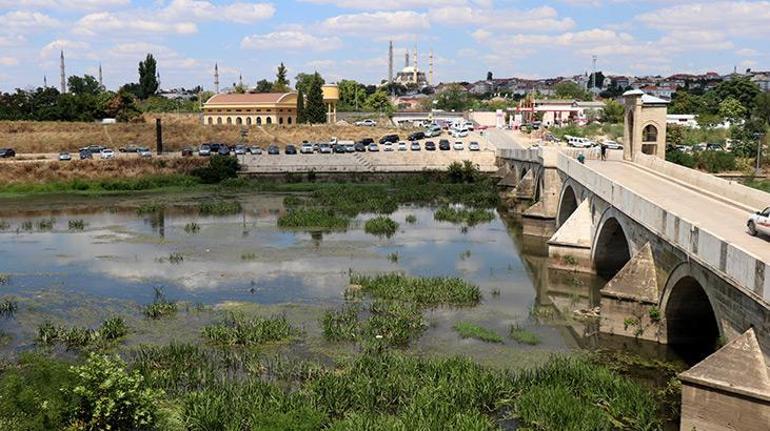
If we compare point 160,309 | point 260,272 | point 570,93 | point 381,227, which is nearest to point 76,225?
point 260,272

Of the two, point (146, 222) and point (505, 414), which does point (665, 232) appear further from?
point (146, 222)

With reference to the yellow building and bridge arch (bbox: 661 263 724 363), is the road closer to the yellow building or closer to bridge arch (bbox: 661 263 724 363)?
bridge arch (bbox: 661 263 724 363)

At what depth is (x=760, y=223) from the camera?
17.4 meters

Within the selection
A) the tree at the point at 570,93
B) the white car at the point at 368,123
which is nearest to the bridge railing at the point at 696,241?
the white car at the point at 368,123

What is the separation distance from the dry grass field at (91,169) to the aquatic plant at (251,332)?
43818mm

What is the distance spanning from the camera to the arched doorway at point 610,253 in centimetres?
2889

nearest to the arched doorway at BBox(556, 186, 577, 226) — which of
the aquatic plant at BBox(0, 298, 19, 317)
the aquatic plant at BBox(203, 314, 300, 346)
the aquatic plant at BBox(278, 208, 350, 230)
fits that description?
the aquatic plant at BBox(278, 208, 350, 230)

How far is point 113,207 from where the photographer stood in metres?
49.3

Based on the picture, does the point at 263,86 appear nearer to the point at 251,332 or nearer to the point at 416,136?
the point at 416,136

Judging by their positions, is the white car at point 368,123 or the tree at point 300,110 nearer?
the white car at point 368,123

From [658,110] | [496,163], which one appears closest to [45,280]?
[658,110]

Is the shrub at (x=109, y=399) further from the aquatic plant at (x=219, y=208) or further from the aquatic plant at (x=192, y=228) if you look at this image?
the aquatic plant at (x=219, y=208)

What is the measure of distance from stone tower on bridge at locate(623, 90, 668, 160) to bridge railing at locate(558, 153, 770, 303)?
12.0 meters

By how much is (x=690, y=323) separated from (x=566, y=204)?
59.5 ft
